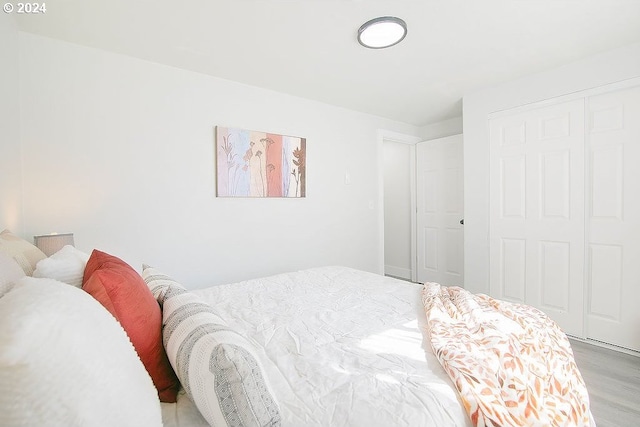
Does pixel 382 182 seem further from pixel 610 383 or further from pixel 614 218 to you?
pixel 610 383

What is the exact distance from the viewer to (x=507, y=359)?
39.3 inches

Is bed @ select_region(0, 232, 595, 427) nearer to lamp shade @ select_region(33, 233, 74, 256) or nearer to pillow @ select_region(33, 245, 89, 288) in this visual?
pillow @ select_region(33, 245, 89, 288)

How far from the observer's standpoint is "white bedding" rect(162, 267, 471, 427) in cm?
80

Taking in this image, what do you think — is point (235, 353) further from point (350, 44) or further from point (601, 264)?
point (601, 264)

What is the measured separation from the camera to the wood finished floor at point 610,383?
63.6 inches

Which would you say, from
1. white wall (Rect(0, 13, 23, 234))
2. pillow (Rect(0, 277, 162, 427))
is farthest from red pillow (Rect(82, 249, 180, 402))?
white wall (Rect(0, 13, 23, 234))

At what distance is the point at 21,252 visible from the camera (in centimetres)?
117

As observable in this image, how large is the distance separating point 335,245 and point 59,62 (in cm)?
289

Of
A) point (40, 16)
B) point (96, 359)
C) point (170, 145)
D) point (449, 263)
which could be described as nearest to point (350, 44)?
point (170, 145)

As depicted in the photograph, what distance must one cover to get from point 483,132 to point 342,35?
1.96 m

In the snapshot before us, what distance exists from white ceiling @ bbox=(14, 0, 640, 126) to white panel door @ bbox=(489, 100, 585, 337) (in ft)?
1.76

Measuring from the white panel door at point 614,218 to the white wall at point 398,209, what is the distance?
2.30 metres

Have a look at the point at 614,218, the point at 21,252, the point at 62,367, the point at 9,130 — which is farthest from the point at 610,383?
the point at 9,130

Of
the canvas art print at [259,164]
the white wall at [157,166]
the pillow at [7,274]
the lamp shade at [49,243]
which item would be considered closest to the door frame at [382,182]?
the white wall at [157,166]
